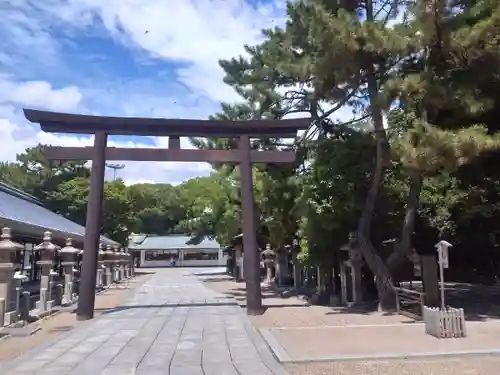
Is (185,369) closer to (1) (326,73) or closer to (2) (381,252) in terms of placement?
(1) (326,73)

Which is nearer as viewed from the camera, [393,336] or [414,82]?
[393,336]

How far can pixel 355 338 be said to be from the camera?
34.6 feet

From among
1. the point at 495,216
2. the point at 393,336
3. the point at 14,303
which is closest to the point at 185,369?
the point at 393,336

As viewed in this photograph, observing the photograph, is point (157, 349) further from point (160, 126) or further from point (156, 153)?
point (160, 126)

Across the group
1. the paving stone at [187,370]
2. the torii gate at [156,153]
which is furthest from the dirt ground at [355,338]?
the torii gate at [156,153]

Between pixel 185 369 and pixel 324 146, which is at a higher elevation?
pixel 324 146

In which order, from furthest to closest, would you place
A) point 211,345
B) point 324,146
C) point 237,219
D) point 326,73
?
point 237,219 < point 324,146 < point 326,73 < point 211,345

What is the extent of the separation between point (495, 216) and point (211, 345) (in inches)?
519

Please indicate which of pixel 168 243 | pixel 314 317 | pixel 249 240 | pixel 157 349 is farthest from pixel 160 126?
pixel 168 243

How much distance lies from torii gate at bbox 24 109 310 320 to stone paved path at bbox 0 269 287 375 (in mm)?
1282

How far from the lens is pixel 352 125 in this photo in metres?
18.1

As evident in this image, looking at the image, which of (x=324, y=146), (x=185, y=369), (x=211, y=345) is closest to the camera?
(x=185, y=369)

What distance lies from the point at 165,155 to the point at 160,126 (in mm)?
901

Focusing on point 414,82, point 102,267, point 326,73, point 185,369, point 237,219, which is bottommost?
point 185,369
